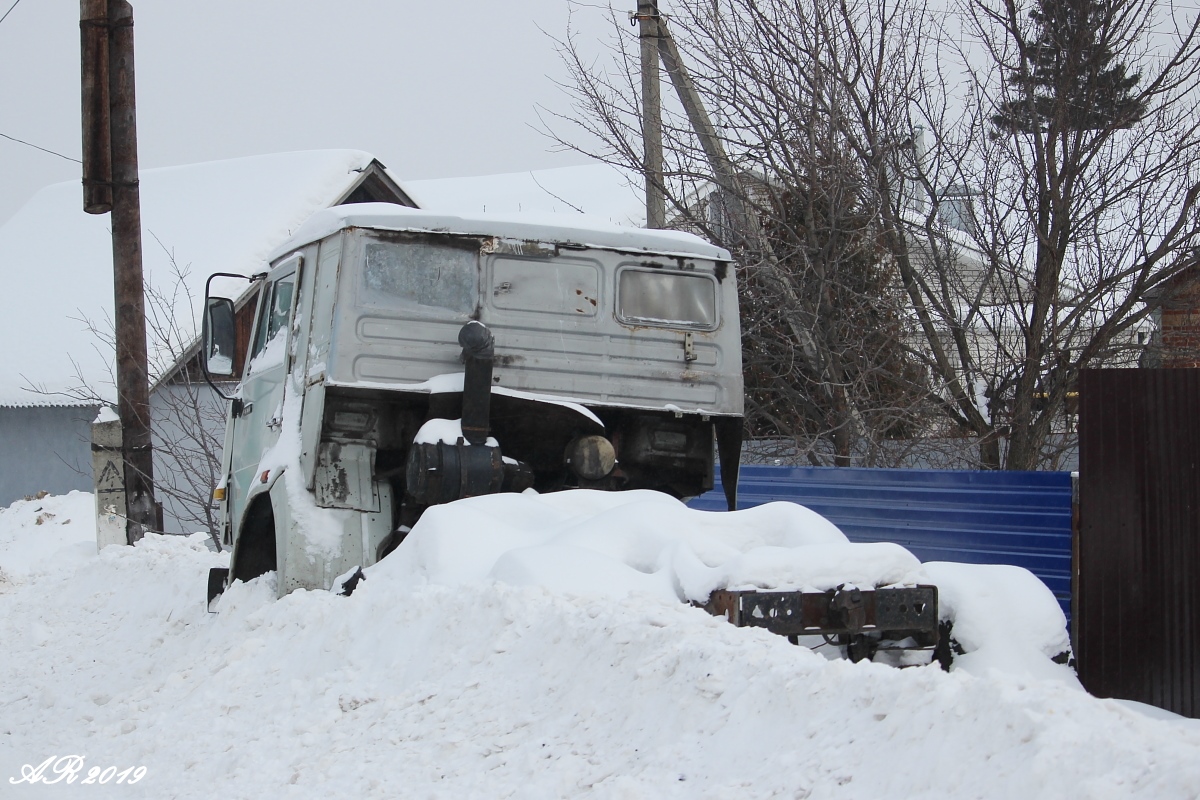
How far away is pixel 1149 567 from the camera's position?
6949 millimetres

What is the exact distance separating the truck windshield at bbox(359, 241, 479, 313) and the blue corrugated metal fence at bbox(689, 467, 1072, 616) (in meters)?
4.10

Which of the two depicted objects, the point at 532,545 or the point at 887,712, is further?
the point at 532,545

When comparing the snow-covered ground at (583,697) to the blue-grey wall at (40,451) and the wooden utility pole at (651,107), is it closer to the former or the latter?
the wooden utility pole at (651,107)

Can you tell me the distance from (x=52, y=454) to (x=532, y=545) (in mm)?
18582

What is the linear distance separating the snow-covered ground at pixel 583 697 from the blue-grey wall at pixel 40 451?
49.7 feet

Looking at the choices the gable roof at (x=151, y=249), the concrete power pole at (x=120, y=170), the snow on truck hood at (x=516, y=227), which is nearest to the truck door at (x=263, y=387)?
the snow on truck hood at (x=516, y=227)

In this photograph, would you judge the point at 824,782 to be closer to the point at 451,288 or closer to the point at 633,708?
the point at 633,708

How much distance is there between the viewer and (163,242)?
23.6m

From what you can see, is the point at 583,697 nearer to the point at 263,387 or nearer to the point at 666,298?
the point at 666,298

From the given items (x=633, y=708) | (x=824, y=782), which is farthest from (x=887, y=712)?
(x=633, y=708)

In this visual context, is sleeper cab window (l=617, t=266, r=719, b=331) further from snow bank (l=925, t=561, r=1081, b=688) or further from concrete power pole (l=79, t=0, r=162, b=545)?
concrete power pole (l=79, t=0, r=162, b=545)

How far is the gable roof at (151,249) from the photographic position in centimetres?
2067

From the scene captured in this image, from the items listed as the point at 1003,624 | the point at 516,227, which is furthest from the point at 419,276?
the point at 1003,624

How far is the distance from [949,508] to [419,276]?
443 cm
